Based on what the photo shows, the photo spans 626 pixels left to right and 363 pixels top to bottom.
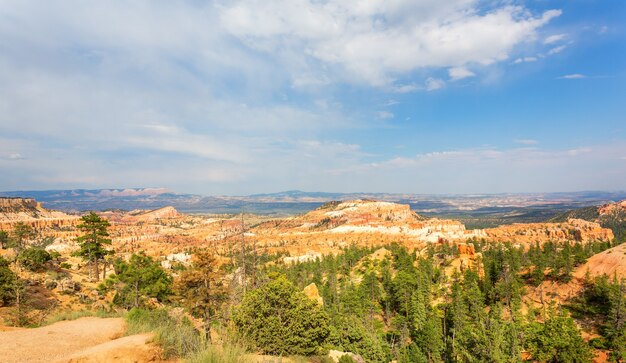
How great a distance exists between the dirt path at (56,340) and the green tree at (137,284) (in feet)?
56.2

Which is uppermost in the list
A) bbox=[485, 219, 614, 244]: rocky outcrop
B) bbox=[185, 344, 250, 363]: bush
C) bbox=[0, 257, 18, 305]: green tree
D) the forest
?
bbox=[185, 344, 250, 363]: bush

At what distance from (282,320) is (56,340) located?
12.2 meters

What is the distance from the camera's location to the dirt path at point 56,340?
10641mm

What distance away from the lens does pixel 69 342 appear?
12.7 metres

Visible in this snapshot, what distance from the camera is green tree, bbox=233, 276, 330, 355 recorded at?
63.5 feet

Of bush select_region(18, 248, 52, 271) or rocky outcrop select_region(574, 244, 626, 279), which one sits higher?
bush select_region(18, 248, 52, 271)

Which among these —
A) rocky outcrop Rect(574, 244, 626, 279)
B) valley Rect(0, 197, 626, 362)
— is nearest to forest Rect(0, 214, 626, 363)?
valley Rect(0, 197, 626, 362)

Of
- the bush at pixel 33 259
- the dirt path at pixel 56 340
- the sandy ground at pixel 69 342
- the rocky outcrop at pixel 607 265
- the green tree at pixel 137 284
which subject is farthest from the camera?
the rocky outcrop at pixel 607 265

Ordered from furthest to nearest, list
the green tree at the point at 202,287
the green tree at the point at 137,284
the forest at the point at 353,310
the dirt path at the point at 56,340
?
the green tree at the point at 137,284 → the green tree at the point at 202,287 → the forest at the point at 353,310 → the dirt path at the point at 56,340

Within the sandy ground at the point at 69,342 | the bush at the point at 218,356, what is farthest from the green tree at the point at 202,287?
the bush at the point at 218,356

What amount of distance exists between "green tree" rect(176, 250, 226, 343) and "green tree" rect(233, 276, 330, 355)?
2.83m

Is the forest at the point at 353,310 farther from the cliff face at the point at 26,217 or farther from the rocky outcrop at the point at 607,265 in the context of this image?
the cliff face at the point at 26,217

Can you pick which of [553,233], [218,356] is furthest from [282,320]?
[553,233]

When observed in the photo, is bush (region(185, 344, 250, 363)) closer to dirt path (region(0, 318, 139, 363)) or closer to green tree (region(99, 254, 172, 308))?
dirt path (region(0, 318, 139, 363))
